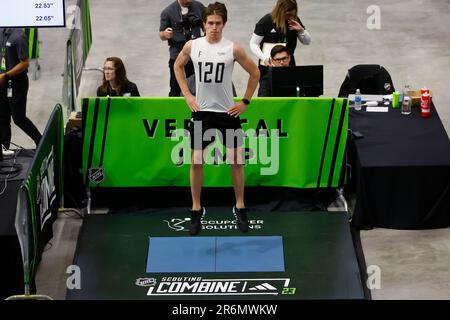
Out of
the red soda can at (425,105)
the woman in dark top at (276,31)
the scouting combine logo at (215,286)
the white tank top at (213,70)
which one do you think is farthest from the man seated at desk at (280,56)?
the scouting combine logo at (215,286)

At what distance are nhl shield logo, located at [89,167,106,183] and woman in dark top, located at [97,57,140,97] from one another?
0.93m

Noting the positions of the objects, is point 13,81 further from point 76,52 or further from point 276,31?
point 276,31

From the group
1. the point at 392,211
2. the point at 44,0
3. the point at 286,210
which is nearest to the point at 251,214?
the point at 286,210

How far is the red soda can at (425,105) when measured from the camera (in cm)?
1097

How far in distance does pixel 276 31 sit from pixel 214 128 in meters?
3.10

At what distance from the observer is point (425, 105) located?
11.0 metres

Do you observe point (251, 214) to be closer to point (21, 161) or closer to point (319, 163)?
point (319, 163)

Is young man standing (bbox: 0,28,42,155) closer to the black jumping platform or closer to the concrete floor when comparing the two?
the concrete floor

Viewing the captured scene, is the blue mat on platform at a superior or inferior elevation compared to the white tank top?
inferior

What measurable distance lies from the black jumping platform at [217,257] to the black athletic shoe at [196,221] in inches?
5.9

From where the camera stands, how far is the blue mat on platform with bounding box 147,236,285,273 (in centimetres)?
936

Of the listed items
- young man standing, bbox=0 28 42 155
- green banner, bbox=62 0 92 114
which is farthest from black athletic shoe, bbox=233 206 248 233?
green banner, bbox=62 0 92 114

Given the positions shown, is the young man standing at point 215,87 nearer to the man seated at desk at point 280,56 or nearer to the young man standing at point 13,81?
the man seated at desk at point 280,56

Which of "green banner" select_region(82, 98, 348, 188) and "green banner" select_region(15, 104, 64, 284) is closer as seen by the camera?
"green banner" select_region(15, 104, 64, 284)
